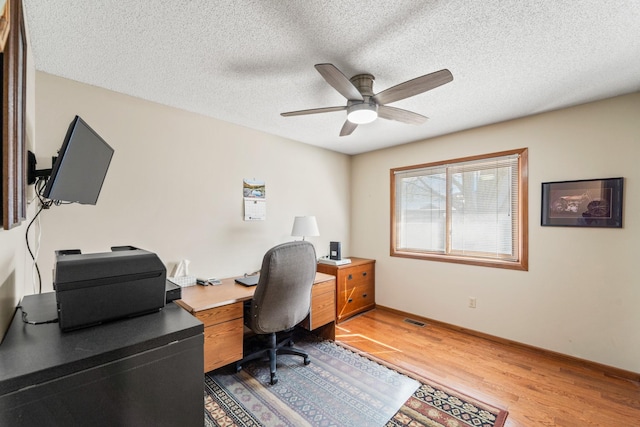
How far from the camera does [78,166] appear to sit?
1180 mm

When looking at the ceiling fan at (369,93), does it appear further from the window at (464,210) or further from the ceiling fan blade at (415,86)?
the window at (464,210)

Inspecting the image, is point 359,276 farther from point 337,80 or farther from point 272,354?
point 337,80

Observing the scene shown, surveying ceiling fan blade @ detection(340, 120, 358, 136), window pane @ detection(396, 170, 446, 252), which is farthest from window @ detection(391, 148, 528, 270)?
ceiling fan blade @ detection(340, 120, 358, 136)

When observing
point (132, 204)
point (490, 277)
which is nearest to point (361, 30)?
point (132, 204)

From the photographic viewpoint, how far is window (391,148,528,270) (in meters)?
2.85

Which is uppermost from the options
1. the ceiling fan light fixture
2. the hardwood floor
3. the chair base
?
the ceiling fan light fixture

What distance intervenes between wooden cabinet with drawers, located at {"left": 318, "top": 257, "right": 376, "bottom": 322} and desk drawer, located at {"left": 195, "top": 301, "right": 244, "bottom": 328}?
1.46 meters

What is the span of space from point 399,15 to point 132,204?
91.2 inches

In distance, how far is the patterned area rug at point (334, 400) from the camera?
1.77 m

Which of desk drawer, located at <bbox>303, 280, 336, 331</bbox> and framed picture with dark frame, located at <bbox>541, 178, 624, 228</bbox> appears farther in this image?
desk drawer, located at <bbox>303, 280, 336, 331</bbox>

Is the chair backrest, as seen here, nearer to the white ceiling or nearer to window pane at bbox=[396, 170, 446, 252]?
the white ceiling

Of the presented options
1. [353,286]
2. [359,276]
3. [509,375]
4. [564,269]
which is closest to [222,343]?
[353,286]

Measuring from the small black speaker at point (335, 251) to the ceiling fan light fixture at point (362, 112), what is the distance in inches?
77.6

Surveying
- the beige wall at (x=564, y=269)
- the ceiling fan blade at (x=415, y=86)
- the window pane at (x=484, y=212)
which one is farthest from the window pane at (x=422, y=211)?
the ceiling fan blade at (x=415, y=86)
